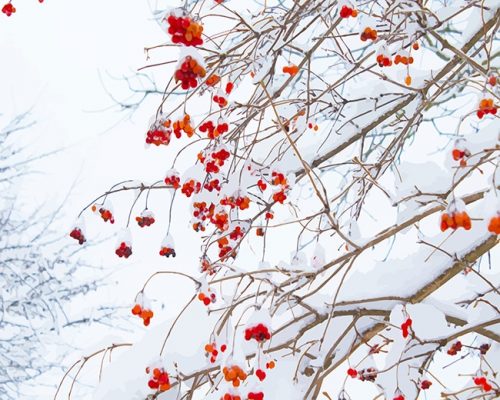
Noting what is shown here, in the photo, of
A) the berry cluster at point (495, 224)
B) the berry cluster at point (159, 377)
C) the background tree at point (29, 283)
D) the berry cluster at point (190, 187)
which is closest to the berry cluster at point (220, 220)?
the berry cluster at point (190, 187)

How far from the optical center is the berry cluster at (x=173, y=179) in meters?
2.42

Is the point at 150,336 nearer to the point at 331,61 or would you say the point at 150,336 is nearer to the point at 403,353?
the point at 403,353

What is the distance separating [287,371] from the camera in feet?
6.61

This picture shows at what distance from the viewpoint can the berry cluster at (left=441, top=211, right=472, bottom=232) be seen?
1269mm

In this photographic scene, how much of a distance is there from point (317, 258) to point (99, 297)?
8233mm

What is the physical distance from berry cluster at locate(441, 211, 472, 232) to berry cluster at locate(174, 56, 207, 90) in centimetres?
62

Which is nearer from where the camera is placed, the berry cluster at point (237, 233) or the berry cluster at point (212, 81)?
the berry cluster at point (212, 81)

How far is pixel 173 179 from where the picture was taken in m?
2.43

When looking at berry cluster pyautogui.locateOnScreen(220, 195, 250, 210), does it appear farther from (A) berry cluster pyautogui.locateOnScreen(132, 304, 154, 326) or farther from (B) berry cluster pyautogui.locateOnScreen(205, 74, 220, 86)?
(A) berry cluster pyautogui.locateOnScreen(132, 304, 154, 326)

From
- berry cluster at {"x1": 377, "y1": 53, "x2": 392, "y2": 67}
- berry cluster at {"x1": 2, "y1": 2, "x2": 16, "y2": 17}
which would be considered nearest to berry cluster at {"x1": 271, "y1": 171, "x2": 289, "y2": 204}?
berry cluster at {"x1": 377, "y1": 53, "x2": 392, "y2": 67}

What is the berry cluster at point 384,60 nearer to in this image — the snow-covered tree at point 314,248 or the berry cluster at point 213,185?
the snow-covered tree at point 314,248

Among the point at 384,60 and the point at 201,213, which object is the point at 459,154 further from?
the point at 201,213

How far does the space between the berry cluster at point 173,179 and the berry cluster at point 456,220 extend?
131 centimetres

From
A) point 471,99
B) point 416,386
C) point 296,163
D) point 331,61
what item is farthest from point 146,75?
point 416,386
